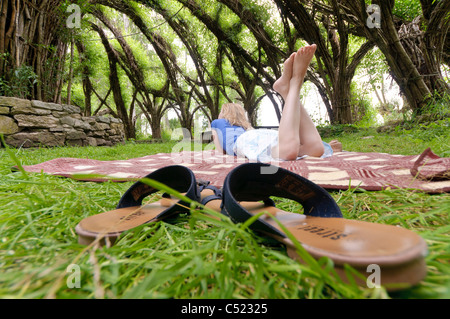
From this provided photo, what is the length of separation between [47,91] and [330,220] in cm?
422

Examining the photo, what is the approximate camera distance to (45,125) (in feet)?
9.84

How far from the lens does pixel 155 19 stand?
18.4 feet

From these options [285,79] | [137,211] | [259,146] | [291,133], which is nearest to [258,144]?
[259,146]

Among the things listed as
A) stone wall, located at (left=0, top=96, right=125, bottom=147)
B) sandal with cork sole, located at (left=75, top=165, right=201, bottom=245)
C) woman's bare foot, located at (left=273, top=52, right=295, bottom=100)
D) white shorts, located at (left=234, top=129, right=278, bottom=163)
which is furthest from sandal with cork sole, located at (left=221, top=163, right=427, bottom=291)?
stone wall, located at (left=0, top=96, right=125, bottom=147)

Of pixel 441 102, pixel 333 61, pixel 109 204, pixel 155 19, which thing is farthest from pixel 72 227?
pixel 155 19

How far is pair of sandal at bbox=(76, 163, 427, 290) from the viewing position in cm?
23

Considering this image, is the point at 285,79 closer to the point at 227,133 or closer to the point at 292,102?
the point at 292,102

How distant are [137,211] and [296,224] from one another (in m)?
0.38

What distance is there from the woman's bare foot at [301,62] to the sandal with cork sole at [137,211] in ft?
3.69

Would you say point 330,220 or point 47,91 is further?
point 47,91

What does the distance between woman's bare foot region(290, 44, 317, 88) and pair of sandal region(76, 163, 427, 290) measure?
41.4 inches

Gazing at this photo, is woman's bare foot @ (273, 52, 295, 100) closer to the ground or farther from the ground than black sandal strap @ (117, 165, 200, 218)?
farther from the ground

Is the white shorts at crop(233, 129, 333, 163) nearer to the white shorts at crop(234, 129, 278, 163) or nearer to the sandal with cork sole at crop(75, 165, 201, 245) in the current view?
the white shorts at crop(234, 129, 278, 163)

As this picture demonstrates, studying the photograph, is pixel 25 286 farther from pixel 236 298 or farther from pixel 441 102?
pixel 441 102
